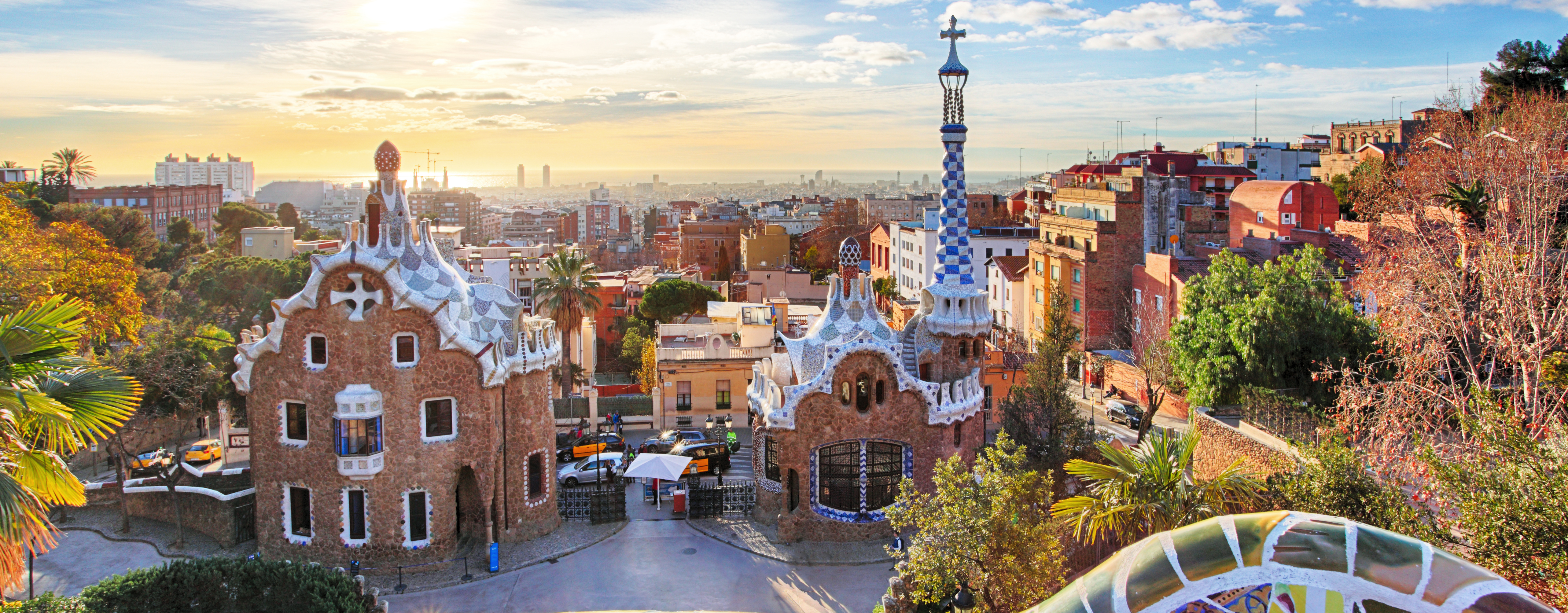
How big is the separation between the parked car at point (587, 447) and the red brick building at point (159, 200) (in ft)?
243

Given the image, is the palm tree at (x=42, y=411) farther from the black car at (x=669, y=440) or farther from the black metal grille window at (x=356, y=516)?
the black car at (x=669, y=440)

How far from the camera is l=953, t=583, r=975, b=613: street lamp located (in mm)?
18609

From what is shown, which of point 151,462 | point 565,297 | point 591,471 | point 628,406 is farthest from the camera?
point 565,297

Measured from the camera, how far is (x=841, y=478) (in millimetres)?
27844

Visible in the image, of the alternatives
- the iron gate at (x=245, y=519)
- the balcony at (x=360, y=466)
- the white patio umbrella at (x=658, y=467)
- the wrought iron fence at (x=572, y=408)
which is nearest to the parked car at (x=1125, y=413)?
the wrought iron fence at (x=572, y=408)

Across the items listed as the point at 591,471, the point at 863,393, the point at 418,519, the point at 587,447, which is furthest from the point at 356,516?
the point at 863,393

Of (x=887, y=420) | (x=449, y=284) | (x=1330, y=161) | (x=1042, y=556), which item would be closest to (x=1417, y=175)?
(x=887, y=420)

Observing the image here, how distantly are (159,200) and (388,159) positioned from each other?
9301 cm

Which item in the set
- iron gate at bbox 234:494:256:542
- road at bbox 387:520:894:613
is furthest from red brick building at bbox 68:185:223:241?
road at bbox 387:520:894:613

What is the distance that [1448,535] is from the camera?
16.3 m

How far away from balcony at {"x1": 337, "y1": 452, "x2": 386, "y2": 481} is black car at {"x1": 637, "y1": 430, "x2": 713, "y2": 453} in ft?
37.8

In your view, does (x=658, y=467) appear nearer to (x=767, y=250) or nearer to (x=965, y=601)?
(x=965, y=601)

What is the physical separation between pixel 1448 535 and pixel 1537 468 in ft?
6.47

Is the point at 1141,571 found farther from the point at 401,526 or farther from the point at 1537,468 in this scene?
the point at 401,526
